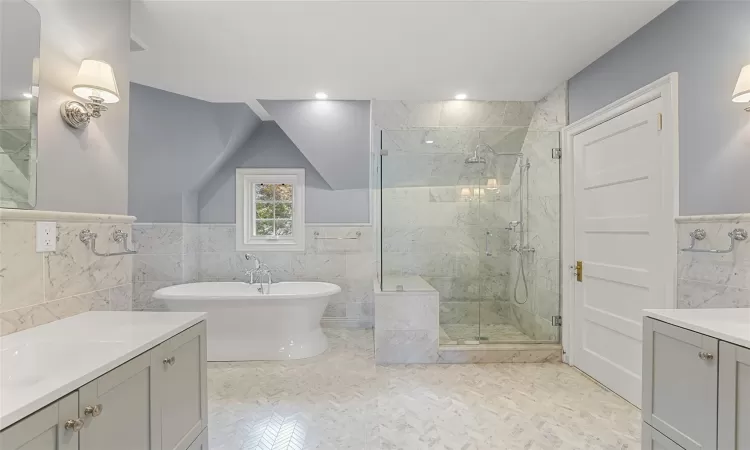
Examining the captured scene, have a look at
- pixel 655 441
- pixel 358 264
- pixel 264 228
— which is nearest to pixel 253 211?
pixel 264 228

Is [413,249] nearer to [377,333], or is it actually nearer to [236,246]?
[377,333]

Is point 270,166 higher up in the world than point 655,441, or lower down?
higher up

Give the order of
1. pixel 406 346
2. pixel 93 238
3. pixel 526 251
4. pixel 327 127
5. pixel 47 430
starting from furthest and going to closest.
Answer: pixel 327 127 → pixel 526 251 → pixel 406 346 → pixel 93 238 → pixel 47 430

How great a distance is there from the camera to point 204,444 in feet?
5.21

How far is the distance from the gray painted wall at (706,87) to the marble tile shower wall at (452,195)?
154 centimetres

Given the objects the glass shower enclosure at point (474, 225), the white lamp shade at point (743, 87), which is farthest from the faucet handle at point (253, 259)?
the white lamp shade at point (743, 87)

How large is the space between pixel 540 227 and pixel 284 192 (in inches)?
118

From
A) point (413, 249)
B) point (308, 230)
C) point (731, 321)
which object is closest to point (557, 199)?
point (413, 249)

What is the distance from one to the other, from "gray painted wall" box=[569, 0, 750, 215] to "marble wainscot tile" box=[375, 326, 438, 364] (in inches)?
81.7

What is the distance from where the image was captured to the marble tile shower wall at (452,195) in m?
3.74

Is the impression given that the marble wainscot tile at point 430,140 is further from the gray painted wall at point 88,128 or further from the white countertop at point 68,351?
the white countertop at point 68,351

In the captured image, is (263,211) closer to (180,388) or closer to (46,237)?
(46,237)

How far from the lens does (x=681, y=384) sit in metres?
1.30

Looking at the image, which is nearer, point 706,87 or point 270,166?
point 706,87
